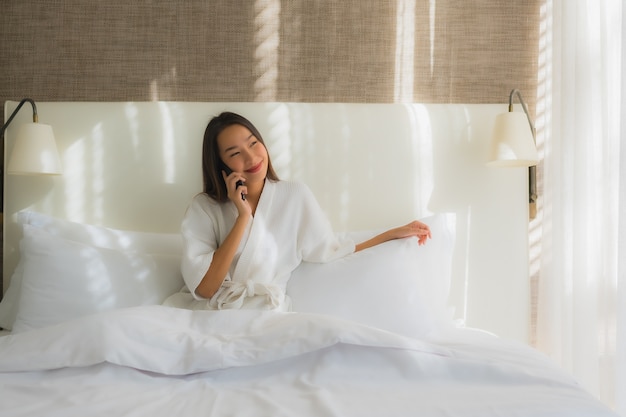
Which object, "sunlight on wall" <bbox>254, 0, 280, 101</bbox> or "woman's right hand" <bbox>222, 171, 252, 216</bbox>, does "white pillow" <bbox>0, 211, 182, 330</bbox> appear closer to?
"woman's right hand" <bbox>222, 171, 252, 216</bbox>

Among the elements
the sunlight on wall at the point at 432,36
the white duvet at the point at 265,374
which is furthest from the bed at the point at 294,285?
the sunlight on wall at the point at 432,36

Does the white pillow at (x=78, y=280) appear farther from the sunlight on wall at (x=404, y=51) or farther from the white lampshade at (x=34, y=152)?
the sunlight on wall at (x=404, y=51)

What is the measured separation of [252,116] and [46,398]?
1429 mm

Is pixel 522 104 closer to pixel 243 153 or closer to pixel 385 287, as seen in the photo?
pixel 385 287

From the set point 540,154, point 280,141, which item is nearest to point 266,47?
point 280,141

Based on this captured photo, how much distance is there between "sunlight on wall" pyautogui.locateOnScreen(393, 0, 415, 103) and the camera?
2.52 meters

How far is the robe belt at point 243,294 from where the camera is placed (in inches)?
75.4

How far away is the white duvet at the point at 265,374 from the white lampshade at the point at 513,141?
89cm

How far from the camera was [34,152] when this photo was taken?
2.21 m

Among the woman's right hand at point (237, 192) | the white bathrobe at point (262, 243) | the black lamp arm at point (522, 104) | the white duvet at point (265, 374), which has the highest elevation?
the black lamp arm at point (522, 104)

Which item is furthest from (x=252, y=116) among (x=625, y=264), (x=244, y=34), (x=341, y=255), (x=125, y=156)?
→ (x=625, y=264)

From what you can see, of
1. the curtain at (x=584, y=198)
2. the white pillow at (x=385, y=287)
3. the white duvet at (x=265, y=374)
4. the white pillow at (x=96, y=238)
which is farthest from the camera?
the white pillow at (x=96, y=238)

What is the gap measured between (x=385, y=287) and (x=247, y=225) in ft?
1.76

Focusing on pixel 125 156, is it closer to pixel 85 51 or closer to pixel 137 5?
pixel 85 51
